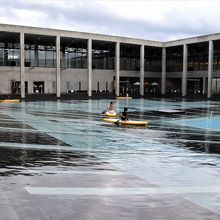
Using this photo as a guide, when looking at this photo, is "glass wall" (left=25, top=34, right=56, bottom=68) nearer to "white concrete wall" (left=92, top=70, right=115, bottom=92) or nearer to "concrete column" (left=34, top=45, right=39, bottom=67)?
"concrete column" (left=34, top=45, right=39, bottom=67)

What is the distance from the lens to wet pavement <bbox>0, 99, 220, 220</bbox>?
555 cm

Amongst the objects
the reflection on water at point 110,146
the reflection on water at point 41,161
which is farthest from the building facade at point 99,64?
the reflection on water at point 41,161

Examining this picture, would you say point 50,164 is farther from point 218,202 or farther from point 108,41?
point 108,41

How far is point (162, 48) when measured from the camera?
2911 inches

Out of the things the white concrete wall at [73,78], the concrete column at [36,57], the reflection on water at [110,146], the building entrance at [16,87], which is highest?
the concrete column at [36,57]

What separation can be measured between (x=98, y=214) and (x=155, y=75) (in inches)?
2882

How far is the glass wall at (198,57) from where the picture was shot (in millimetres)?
70088

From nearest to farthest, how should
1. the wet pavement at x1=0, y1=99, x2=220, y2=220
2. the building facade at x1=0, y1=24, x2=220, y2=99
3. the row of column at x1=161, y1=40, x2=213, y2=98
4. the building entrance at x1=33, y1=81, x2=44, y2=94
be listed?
the wet pavement at x1=0, y1=99, x2=220, y2=220, the building facade at x1=0, y1=24, x2=220, y2=99, the building entrance at x1=33, y1=81, x2=44, y2=94, the row of column at x1=161, y1=40, x2=213, y2=98

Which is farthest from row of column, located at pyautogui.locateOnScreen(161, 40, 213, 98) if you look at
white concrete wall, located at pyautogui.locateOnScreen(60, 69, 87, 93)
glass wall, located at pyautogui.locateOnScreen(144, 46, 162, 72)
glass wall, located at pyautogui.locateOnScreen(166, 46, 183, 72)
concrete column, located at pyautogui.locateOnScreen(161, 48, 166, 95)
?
white concrete wall, located at pyautogui.locateOnScreen(60, 69, 87, 93)

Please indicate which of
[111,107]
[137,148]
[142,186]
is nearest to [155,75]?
[111,107]

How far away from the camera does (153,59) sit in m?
79.1

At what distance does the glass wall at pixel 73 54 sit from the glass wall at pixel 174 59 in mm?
18650

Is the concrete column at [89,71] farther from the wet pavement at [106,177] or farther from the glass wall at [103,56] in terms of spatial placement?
the wet pavement at [106,177]

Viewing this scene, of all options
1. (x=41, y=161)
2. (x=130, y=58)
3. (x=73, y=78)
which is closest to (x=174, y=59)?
(x=130, y=58)
